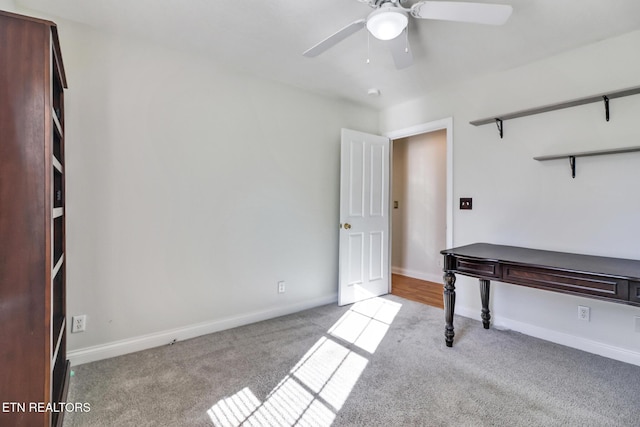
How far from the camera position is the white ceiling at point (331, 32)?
6.25 ft

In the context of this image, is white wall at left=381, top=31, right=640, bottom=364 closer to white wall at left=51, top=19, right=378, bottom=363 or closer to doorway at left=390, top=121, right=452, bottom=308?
doorway at left=390, top=121, right=452, bottom=308

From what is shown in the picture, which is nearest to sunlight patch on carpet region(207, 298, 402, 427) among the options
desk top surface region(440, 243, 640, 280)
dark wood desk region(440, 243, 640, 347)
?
dark wood desk region(440, 243, 640, 347)

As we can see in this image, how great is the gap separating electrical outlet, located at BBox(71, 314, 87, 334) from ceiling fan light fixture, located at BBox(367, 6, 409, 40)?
2.60 meters

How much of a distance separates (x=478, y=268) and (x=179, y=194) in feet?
7.77

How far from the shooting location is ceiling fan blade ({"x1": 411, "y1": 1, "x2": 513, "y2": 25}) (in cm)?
150

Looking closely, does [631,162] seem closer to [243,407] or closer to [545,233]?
[545,233]

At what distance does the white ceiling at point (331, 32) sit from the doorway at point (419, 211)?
1715 millimetres

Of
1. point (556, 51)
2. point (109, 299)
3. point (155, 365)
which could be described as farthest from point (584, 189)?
point (109, 299)

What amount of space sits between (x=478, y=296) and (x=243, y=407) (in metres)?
2.36

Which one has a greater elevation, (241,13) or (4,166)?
(241,13)

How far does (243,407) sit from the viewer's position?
1641mm

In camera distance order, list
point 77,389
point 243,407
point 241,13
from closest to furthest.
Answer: point 243,407
point 77,389
point 241,13

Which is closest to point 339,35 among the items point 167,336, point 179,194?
point 179,194

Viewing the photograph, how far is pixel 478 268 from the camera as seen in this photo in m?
2.21
